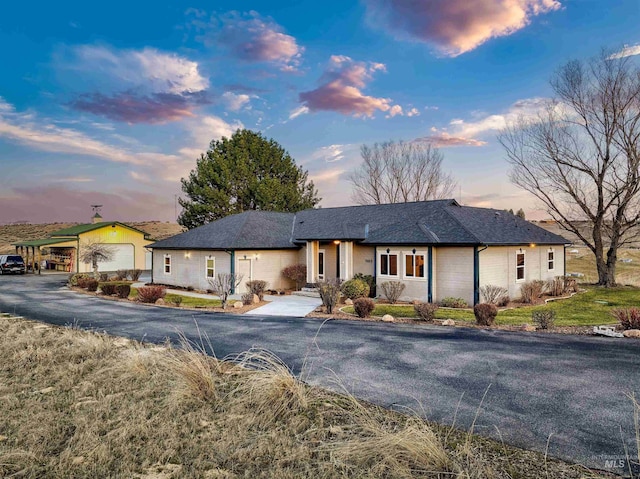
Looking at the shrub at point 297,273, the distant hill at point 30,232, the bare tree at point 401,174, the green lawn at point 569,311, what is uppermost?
the bare tree at point 401,174

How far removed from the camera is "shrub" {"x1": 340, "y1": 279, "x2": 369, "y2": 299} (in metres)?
18.0

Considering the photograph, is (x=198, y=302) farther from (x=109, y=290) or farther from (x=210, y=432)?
(x=210, y=432)

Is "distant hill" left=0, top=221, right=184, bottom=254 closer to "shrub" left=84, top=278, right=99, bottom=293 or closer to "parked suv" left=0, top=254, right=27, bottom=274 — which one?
"parked suv" left=0, top=254, right=27, bottom=274

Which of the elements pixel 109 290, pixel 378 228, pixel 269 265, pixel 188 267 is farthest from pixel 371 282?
pixel 109 290

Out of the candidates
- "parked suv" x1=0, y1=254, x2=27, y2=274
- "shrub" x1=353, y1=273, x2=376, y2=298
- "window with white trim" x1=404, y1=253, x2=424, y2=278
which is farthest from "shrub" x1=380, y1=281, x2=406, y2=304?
"parked suv" x1=0, y1=254, x2=27, y2=274

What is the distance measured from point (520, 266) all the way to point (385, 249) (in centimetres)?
729

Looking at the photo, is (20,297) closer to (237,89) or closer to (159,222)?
(237,89)

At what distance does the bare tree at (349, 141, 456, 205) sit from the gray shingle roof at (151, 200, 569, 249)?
49.0 feet

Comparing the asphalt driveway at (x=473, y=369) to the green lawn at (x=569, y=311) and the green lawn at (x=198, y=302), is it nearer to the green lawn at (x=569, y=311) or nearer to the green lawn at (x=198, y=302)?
the green lawn at (x=569, y=311)

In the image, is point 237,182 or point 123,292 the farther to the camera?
point 237,182

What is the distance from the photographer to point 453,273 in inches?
675

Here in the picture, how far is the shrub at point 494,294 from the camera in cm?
1634

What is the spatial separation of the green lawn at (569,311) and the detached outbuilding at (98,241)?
27636 mm

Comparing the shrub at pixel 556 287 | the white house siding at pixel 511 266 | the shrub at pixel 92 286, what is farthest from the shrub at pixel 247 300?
the shrub at pixel 556 287
